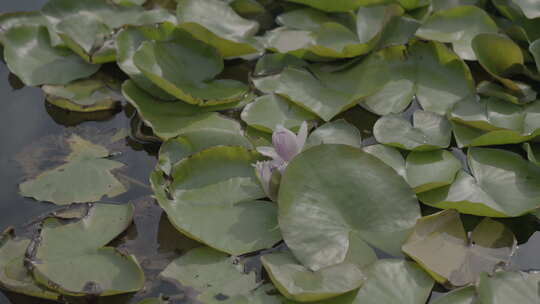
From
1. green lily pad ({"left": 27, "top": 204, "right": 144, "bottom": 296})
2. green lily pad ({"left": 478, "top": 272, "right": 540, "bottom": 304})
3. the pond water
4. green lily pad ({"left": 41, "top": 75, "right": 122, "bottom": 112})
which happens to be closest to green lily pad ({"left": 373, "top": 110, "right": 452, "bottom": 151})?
the pond water

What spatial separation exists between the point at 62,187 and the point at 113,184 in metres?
0.16

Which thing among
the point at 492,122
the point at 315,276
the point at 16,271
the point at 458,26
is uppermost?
the point at 458,26

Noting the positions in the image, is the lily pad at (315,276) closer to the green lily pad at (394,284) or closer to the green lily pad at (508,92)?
the green lily pad at (394,284)

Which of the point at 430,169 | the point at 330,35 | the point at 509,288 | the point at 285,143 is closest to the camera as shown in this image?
the point at 509,288

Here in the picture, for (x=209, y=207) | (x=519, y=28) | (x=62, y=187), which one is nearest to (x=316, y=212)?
(x=209, y=207)

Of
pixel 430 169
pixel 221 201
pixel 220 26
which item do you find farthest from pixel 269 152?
pixel 220 26

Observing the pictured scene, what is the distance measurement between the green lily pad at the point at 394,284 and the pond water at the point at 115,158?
0.22 ft

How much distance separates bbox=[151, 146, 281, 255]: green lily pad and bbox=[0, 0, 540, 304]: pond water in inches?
3.0

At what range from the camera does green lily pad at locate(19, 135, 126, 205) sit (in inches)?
78.2

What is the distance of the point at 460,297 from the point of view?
1.62 m

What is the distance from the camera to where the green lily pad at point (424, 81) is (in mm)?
2291

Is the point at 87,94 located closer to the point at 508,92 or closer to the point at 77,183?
the point at 77,183

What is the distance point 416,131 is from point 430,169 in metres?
0.18

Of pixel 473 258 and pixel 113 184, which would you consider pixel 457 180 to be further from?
pixel 113 184
